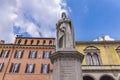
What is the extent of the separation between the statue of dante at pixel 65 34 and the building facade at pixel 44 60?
17.4 m

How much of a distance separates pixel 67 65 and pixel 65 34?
164 cm

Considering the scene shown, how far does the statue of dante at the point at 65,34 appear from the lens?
21.5 feet

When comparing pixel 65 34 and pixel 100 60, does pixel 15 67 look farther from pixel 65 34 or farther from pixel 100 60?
pixel 65 34

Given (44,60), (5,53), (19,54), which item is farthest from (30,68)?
(5,53)

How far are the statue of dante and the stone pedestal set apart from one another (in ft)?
2.12

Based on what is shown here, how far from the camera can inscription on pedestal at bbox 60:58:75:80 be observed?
5.32 meters

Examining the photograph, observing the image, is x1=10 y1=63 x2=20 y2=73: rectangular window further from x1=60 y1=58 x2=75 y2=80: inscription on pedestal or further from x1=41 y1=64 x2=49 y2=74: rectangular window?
A: x1=60 y1=58 x2=75 y2=80: inscription on pedestal

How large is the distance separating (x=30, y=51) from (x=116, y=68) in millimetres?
16318

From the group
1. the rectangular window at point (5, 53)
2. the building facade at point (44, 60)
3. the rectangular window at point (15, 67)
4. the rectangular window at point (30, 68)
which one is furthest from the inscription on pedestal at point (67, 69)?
the rectangular window at point (5, 53)

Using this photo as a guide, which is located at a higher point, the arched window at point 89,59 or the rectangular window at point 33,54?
the rectangular window at point 33,54

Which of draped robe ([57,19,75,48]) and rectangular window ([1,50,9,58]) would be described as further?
rectangular window ([1,50,9,58])

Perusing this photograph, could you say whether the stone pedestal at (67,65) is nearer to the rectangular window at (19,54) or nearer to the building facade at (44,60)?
the building facade at (44,60)

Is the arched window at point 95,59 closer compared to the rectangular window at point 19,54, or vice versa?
the arched window at point 95,59

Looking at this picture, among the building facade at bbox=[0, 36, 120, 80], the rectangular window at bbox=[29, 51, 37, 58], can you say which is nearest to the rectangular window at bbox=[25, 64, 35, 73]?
the building facade at bbox=[0, 36, 120, 80]
